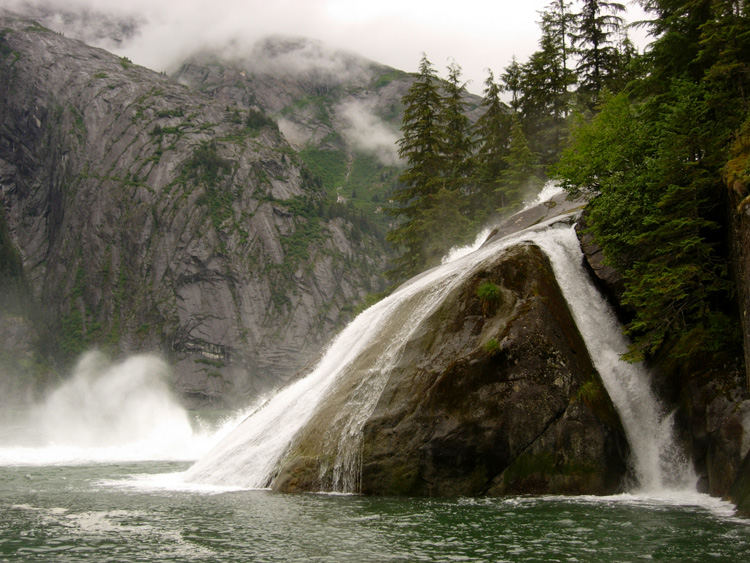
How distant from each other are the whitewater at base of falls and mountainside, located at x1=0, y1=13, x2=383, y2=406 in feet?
20.7

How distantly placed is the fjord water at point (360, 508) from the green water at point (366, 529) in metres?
0.04

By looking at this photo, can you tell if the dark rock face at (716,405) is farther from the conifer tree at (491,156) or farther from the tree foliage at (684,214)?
the conifer tree at (491,156)

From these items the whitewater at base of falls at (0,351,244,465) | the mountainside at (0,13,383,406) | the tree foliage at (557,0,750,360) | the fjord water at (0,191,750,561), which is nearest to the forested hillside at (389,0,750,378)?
the tree foliage at (557,0,750,360)

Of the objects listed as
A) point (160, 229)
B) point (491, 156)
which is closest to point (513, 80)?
point (491, 156)

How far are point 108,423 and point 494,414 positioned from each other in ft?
249

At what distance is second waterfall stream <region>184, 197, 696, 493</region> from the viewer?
1753 cm

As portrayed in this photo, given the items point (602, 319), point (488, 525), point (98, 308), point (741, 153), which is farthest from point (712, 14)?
point (98, 308)

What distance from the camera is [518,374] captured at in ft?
A: 60.1

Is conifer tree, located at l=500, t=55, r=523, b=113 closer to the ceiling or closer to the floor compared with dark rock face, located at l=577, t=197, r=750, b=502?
closer to the ceiling

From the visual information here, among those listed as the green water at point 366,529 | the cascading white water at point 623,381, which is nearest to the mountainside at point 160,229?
the cascading white water at point 623,381

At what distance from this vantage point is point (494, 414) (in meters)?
17.9

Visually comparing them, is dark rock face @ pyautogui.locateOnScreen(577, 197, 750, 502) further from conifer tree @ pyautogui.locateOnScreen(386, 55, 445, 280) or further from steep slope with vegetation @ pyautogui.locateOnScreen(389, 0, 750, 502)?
conifer tree @ pyautogui.locateOnScreen(386, 55, 445, 280)

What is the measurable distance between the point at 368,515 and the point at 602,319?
1041cm

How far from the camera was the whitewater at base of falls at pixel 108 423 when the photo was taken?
4488 centimetres
